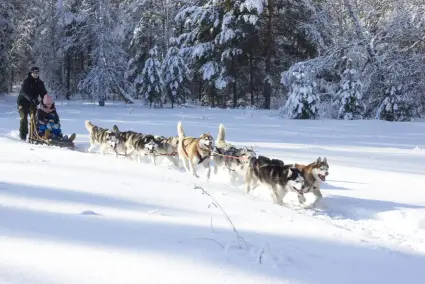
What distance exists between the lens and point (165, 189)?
4961 mm

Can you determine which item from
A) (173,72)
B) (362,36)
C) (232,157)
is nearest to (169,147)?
(232,157)

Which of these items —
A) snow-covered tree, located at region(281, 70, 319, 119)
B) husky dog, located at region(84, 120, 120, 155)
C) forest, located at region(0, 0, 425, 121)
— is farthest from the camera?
forest, located at region(0, 0, 425, 121)

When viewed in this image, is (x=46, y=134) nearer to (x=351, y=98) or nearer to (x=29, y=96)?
(x=29, y=96)

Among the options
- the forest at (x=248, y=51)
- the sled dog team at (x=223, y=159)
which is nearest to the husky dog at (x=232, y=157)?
the sled dog team at (x=223, y=159)

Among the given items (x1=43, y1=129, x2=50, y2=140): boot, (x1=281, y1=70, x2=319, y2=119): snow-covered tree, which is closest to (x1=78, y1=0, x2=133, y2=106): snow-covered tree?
(x1=281, y1=70, x2=319, y2=119): snow-covered tree

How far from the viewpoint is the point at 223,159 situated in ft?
23.9

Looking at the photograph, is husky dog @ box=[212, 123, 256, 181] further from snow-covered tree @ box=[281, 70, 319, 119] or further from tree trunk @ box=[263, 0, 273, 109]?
tree trunk @ box=[263, 0, 273, 109]

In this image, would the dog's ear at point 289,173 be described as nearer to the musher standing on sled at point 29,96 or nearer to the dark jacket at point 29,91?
the musher standing on sled at point 29,96

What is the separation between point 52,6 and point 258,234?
Result: 2938 centimetres

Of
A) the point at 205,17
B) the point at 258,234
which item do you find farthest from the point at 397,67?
the point at 258,234

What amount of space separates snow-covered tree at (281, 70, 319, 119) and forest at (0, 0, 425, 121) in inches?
1.6

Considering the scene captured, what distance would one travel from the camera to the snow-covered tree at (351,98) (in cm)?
1745

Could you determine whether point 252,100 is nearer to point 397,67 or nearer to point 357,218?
point 397,67

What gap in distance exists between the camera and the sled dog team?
18.3 feet
